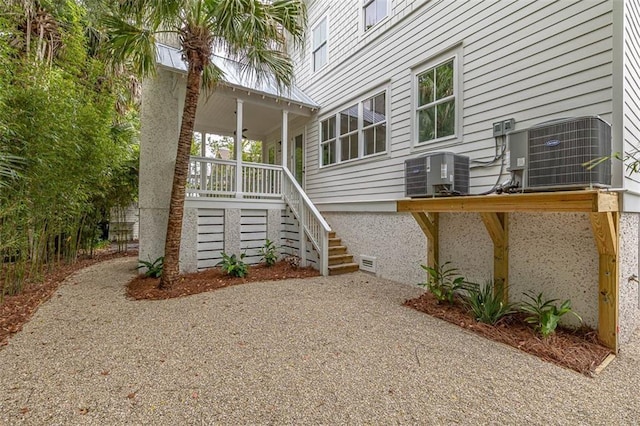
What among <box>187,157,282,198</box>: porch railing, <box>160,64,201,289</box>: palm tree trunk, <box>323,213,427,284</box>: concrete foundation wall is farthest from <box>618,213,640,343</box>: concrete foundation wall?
<box>187,157,282,198</box>: porch railing

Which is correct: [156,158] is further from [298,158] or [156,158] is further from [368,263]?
[368,263]

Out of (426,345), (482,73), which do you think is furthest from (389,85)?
(426,345)

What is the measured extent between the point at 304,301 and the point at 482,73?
406cm

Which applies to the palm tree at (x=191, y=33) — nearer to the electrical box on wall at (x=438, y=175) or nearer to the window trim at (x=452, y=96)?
the window trim at (x=452, y=96)

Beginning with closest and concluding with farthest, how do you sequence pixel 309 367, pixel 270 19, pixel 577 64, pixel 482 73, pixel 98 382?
pixel 98 382, pixel 309 367, pixel 577 64, pixel 482 73, pixel 270 19

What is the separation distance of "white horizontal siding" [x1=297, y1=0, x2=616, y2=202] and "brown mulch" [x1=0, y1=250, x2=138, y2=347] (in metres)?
5.38

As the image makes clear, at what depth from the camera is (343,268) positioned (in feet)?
19.5

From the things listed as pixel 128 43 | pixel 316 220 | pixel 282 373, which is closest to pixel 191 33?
pixel 128 43

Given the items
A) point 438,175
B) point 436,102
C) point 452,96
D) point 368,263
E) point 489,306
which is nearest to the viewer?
point 489,306

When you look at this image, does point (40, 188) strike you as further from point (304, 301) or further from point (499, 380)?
point (499, 380)

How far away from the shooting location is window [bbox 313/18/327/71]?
776cm

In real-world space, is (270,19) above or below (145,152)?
above

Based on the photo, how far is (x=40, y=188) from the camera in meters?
4.22

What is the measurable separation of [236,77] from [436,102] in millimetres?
4389
